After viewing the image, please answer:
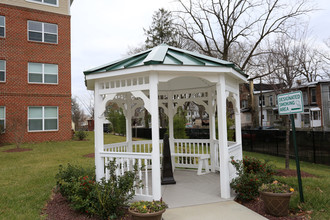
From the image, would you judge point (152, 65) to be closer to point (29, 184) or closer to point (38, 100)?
point (29, 184)

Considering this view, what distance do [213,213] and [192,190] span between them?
1479 millimetres

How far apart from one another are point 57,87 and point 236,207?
15663 millimetres

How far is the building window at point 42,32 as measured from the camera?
17000mm

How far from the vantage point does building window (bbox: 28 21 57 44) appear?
55.8 ft

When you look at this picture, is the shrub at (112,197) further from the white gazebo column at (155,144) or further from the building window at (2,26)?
the building window at (2,26)

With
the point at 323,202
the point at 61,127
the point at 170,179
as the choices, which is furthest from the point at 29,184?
the point at 61,127

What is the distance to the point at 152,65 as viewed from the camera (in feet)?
16.0

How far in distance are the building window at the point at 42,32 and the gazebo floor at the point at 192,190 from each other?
1463 centimetres

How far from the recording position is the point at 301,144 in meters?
12.6

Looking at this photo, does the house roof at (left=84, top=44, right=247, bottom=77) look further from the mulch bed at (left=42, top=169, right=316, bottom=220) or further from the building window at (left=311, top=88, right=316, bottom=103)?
the building window at (left=311, top=88, right=316, bottom=103)

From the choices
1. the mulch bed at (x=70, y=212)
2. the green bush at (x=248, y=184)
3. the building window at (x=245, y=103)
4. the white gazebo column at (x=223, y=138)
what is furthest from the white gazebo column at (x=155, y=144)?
the building window at (x=245, y=103)

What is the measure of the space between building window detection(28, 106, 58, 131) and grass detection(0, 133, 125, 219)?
14.3ft

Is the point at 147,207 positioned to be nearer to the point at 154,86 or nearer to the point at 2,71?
the point at 154,86

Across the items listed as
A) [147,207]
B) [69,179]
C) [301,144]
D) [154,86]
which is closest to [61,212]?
[69,179]
